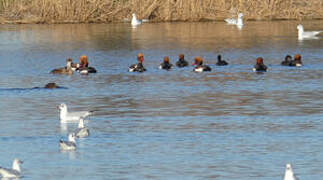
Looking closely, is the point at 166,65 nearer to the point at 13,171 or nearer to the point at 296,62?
the point at 296,62

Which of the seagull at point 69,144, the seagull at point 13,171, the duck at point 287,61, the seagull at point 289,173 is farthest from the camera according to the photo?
the duck at point 287,61

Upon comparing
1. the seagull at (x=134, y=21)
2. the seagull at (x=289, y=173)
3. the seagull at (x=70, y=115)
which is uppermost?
the seagull at (x=289, y=173)

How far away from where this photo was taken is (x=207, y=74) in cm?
2992

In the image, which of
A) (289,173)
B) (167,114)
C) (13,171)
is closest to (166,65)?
(167,114)

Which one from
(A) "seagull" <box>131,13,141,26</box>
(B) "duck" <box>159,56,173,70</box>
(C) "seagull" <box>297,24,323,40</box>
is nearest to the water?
(B) "duck" <box>159,56,173,70</box>

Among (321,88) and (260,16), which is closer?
(321,88)

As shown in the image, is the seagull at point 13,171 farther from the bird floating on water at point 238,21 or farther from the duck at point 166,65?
the bird floating on water at point 238,21

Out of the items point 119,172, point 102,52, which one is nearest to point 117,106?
point 119,172

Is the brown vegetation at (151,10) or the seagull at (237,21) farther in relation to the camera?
the brown vegetation at (151,10)

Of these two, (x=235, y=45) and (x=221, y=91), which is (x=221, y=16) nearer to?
(x=235, y=45)

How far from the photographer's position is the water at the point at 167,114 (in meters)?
15.6

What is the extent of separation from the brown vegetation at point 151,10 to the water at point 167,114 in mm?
13076

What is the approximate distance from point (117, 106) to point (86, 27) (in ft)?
97.6

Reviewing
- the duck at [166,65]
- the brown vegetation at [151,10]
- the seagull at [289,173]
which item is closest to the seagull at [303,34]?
the brown vegetation at [151,10]
